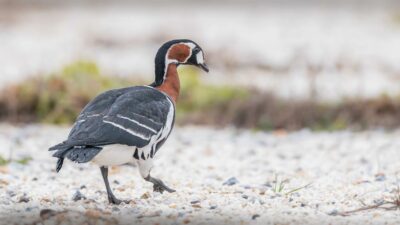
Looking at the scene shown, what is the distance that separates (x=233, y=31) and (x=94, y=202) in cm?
1696

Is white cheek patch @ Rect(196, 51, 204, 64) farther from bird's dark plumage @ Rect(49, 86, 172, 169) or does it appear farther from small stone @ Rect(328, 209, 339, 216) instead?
small stone @ Rect(328, 209, 339, 216)

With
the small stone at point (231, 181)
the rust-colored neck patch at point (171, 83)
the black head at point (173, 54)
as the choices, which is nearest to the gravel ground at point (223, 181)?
the small stone at point (231, 181)

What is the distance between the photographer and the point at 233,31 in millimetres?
24812

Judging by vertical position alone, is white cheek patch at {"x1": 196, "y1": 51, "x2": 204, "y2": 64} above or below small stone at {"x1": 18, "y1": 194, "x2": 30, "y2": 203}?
above

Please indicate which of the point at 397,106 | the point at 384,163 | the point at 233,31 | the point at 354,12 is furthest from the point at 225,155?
the point at 354,12

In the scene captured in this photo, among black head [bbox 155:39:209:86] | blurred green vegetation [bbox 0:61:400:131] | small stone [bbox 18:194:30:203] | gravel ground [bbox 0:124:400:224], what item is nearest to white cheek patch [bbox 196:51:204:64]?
black head [bbox 155:39:209:86]

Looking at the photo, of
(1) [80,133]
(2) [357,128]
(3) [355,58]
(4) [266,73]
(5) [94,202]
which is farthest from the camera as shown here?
(3) [355,58]

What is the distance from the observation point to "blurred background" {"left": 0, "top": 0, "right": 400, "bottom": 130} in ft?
42.9

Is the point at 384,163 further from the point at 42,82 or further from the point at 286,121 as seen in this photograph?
the point at 42,82

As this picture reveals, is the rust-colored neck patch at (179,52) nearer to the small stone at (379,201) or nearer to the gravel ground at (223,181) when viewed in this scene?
the gravel ground at (223,181)

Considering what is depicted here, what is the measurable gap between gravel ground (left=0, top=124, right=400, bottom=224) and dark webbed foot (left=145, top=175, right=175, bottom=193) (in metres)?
0.10

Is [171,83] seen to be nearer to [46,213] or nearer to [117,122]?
[117,122]

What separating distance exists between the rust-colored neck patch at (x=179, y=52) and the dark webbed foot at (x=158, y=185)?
3.32 feet

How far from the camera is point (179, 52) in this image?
871 cm
